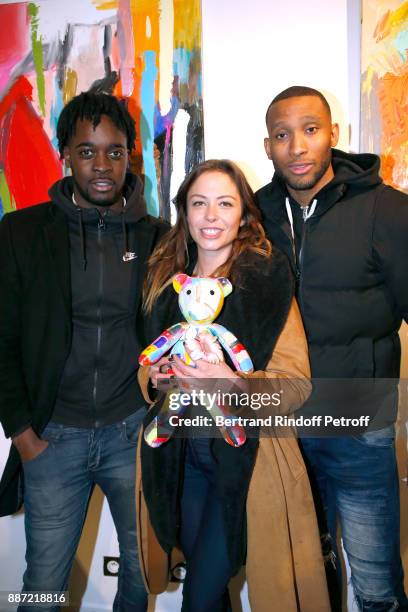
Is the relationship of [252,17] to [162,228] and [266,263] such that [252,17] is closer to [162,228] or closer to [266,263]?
[162,228]

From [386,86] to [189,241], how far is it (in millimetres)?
988

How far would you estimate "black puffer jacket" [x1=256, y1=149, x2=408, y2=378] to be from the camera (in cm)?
144

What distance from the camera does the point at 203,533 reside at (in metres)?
1.40

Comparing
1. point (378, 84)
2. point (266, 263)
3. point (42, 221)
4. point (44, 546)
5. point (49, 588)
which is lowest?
point (49, 588)

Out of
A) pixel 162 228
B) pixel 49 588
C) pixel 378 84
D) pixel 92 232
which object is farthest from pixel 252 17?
pixel 49 588

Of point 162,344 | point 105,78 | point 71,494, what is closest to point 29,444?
point 71,494

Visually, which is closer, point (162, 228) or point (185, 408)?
point (185, 408)

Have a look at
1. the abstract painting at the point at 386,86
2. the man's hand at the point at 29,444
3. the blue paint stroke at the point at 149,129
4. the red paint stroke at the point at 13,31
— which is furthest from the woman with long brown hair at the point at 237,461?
the red paint stroke at the point at 13,31

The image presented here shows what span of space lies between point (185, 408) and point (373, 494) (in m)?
0.62

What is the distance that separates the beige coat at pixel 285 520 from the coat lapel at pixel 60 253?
25.2 inches

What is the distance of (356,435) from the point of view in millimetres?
1501

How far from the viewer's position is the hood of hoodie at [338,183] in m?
1.49

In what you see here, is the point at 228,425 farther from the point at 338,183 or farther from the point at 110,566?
the point at 110,566

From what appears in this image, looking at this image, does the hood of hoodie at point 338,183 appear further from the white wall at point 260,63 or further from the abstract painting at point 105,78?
the abstract painting at point 105,78
